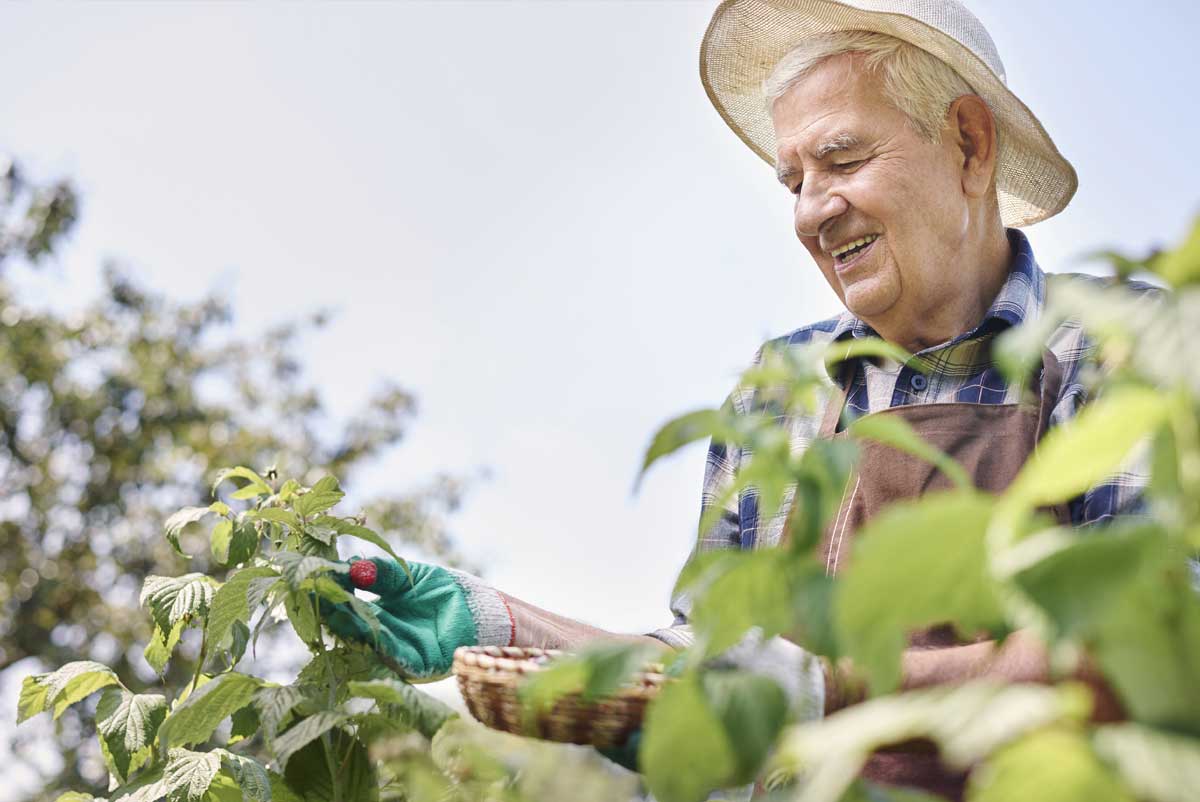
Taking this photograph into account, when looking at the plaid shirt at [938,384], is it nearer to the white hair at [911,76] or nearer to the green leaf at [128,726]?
the white hair at [911,76]

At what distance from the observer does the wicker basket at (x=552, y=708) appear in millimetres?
1056

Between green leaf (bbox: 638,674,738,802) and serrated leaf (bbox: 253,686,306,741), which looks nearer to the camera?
green leaf (bbox: 638,674,738,802)

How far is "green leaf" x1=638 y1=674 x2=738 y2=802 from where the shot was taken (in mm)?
597

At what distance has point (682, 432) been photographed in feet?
2.35

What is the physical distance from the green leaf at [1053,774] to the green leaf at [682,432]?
301mm

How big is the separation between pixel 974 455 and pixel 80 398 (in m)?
14.4

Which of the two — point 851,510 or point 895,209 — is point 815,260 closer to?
point 895,209

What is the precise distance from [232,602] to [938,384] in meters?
1.45

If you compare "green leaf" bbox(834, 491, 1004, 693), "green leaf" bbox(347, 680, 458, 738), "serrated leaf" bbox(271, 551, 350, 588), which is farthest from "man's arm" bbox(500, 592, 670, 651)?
"green leaf" bbox(834, 491, 1004, 693)

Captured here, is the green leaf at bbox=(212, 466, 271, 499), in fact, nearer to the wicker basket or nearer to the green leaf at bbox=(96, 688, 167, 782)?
the green leaf at bbox=(96, 688, 167, 782)

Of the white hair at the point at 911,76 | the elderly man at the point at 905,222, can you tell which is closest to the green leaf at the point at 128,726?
the elderly man at the point at 905,222

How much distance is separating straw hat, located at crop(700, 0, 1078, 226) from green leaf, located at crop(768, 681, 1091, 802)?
7.36 ft

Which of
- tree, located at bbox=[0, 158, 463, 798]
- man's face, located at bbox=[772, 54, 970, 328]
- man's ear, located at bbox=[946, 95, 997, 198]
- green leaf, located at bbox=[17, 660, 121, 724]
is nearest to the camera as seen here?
green leaf, located at bbox=[17, 660, 121, 724]

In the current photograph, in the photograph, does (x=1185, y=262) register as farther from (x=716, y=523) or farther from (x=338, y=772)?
(x=716, y=523)
